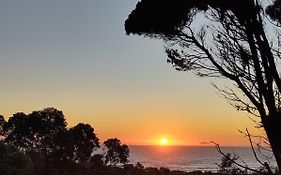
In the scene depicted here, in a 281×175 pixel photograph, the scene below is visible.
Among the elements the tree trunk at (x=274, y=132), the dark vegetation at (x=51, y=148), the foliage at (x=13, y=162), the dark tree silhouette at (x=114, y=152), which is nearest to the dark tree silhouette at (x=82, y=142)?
the dark vegetation at (x=51, y=148)

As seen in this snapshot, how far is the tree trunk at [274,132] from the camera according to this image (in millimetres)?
6279

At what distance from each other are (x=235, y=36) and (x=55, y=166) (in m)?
28.3

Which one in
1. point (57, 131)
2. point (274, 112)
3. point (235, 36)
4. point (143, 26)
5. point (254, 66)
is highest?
point (57, 131)

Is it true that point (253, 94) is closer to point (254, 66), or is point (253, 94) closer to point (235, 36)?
point (254, 66)

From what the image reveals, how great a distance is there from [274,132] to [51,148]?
32.2m

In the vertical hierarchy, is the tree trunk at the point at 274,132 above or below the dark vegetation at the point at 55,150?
below

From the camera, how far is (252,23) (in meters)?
8.23

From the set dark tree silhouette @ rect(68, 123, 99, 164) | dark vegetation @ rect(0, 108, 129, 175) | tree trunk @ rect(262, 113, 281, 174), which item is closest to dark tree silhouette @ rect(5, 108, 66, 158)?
dark vegetation @ rect(0, 108, 129, 175)

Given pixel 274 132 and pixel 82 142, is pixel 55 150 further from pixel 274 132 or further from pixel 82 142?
pixel 274 132

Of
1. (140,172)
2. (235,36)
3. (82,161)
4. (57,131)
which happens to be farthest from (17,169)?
(235,36)

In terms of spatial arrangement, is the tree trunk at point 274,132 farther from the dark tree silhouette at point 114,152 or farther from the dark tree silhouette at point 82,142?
the dark tree silhouette at point 114,152

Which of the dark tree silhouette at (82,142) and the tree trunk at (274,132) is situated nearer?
the tree trunk at (274,132)

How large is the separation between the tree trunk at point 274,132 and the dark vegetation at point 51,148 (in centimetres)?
2643

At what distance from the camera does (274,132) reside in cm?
675
